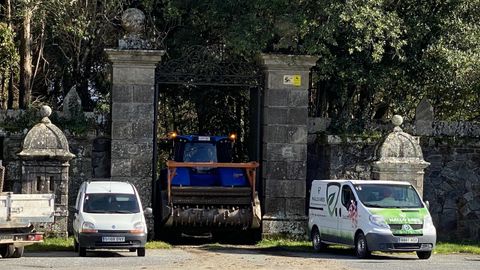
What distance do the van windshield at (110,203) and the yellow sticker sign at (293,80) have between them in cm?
521

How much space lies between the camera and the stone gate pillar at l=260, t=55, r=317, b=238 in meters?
26.3

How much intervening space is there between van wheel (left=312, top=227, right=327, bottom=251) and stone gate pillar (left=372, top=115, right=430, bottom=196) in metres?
2.38

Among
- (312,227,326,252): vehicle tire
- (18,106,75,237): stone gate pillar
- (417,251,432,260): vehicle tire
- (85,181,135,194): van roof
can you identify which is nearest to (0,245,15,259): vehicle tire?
(85,181,135,194): van roof

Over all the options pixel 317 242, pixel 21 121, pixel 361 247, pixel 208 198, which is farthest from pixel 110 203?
pixel 361 247

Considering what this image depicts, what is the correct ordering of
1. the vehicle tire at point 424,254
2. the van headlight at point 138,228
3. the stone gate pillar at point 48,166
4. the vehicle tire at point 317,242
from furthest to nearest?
the stone gate pillar at point 48,166 → the vehicle tire at point 317,242 → the vehicle tire at point 424,254 → the van headlight at point 138,228

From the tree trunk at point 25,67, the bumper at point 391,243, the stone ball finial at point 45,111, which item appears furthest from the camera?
the tree trunk at point 25,67

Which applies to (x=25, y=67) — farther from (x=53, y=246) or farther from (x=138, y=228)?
(x=138, y=228)

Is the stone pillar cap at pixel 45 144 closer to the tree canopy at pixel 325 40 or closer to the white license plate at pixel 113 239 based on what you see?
the white license plate at pixel 113 239

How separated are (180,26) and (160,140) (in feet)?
13.0

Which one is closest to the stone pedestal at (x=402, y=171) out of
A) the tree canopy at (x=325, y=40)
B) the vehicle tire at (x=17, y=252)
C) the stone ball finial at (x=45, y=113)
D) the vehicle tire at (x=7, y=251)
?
the tree canopy at (x=325, y=40)

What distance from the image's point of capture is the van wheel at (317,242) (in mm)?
24562

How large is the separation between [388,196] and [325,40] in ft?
14.0

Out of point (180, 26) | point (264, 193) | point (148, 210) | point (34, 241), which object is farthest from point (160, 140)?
point (34, 241)

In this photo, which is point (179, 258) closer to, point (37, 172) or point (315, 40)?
point (37, 172)
